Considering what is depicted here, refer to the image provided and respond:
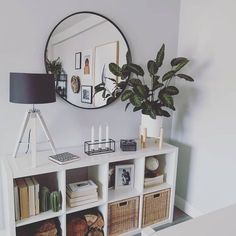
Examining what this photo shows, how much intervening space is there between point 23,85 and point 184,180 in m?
1.90

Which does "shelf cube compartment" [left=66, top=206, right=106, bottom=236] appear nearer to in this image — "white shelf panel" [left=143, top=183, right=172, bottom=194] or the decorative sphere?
"white shelf panel" [left=143, top=183, right=172, bottom=194]

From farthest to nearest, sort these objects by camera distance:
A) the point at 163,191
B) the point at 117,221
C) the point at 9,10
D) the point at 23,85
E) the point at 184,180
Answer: the point at 184,180, the point at 163,191, the point at 117,221, the point at 9,10, the point at 23,85

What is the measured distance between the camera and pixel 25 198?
1783 millimetres

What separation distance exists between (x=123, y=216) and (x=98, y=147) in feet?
2.06

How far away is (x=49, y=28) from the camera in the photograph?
6.62 feet

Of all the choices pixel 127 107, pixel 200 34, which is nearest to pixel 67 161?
pixel 127 107

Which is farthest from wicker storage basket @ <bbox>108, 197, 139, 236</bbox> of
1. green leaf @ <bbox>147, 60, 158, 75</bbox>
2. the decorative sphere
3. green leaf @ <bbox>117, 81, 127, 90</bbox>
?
green leaf @ <bbox>147, 60, 158, 75</bbox>

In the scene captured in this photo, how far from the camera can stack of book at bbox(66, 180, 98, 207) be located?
1959mm

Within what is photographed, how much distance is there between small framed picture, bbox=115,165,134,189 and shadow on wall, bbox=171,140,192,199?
2.25ft

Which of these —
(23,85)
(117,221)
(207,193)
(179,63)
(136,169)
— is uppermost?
(179,63)

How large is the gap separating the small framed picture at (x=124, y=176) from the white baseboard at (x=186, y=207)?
76 centimetres

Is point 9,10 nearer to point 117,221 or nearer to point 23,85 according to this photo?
point 23,85

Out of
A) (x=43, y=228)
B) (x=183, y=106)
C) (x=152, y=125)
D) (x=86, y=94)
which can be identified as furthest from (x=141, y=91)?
(x=43, y=228)

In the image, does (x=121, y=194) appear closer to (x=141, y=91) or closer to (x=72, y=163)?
(x=72, y=163)
